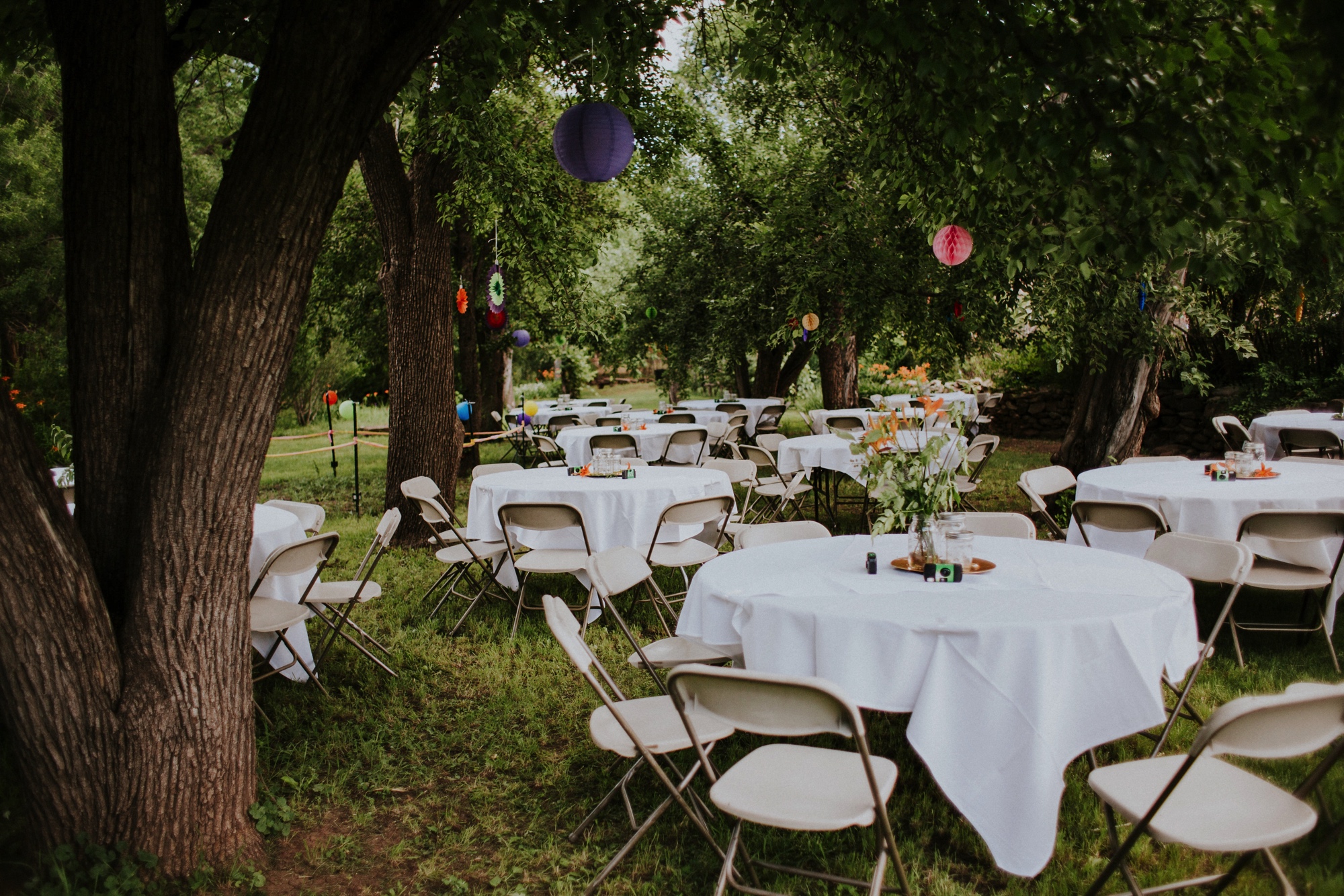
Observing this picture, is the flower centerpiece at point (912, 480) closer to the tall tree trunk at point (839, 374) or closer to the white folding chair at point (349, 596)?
the white folding chair at point (349, 596)

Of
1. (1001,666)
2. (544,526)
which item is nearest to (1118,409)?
(544,526)

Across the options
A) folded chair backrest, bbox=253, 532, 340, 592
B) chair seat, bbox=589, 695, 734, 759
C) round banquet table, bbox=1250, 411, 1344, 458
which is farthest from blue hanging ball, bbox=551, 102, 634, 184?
round banquet table, bbox=1250, 411, 1344, 458

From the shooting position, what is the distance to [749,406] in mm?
14344

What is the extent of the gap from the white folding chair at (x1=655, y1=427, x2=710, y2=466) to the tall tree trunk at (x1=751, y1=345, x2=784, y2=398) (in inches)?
285

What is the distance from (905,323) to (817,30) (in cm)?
606

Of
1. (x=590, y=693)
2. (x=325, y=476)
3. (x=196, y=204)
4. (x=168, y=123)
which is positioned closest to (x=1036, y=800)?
(x=590, y=693)

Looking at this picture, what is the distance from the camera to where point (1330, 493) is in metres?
4.83

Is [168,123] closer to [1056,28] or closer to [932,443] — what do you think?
[932,443]

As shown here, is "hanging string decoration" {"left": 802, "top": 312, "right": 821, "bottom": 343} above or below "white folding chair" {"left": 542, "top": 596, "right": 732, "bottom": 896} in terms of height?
above

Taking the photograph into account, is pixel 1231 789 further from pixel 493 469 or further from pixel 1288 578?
pixel 493 469

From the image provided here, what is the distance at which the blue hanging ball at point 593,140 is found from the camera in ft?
15.9

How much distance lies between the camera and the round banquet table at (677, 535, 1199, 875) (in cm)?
256

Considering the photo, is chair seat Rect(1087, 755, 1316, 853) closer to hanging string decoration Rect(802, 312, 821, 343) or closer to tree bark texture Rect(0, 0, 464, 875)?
tree bark texture Rect(0, 0, 464, 875)

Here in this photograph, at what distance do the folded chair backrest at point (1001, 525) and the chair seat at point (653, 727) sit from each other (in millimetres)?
1881
